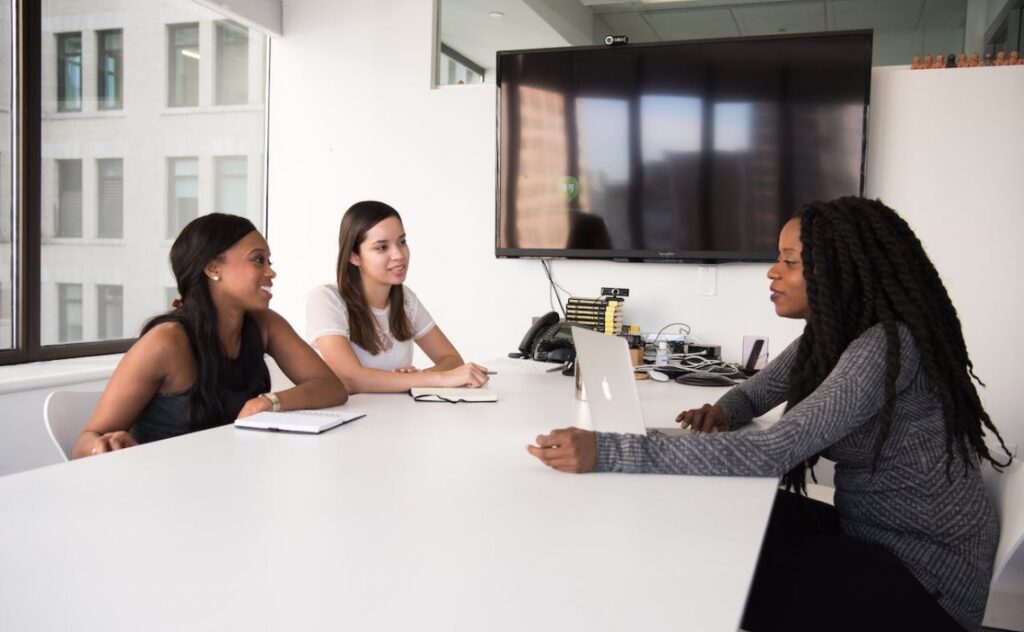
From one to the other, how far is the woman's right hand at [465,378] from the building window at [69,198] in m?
2.14

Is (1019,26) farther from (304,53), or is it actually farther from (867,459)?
(304,53)

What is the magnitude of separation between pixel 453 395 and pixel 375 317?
67 centimetres

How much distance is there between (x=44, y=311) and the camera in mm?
3467

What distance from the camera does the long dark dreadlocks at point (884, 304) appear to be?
144 cm

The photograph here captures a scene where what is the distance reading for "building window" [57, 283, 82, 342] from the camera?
11.7 feet

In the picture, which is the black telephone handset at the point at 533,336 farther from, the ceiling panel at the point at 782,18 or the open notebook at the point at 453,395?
the ceiling panel at the point at 782,18

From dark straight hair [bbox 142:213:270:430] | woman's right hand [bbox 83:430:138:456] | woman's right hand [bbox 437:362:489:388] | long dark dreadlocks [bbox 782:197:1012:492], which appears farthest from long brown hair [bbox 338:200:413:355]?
long dark dreadlocks [bbox 782:197:1012:492]

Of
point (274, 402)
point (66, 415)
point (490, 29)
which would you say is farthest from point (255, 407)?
point (490, 29)

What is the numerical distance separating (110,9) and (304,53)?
983 mm

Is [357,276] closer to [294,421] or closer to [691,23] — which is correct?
[294,421]

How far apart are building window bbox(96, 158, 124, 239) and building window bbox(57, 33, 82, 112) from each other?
0.27 meters

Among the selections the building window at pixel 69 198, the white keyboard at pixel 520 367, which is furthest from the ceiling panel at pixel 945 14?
the building window at pixel 69 198

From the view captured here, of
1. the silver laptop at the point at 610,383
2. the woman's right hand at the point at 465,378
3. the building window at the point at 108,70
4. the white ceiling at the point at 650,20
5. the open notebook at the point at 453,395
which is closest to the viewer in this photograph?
the silver laptop at the point at 610,383

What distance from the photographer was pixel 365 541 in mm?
1048
